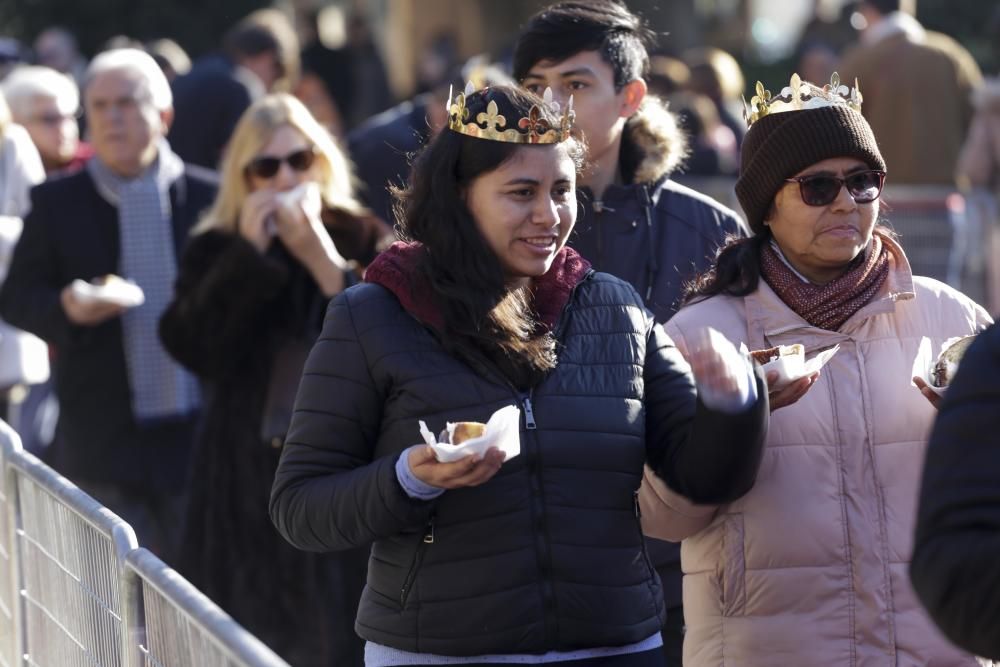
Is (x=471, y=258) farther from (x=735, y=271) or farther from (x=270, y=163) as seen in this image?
(x=270, y=163)

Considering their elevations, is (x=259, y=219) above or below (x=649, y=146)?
below

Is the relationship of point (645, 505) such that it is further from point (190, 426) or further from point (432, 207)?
point (190, 426)

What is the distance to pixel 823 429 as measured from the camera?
3.73m

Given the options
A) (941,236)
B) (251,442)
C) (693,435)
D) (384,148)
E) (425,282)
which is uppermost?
(425,282)

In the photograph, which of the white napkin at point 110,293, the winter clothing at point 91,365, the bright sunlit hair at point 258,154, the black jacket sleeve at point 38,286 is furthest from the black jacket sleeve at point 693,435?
the winter clothing at point 91,365

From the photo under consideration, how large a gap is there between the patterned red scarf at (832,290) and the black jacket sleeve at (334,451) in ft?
3.03

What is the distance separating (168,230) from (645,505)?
3633 mm

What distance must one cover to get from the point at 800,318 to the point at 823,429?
277mm

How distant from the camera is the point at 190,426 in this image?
692cm

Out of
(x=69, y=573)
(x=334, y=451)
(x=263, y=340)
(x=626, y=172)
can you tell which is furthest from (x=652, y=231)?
(x=69, y=573)

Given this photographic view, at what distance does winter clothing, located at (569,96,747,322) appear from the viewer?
15.7 ft

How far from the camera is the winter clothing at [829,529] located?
3.68 m

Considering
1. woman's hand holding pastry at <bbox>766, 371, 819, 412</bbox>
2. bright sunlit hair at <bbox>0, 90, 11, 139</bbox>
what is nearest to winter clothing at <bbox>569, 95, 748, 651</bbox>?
woman's hand holding pastry at <bbox>766, 371, 819, 412</bbox>

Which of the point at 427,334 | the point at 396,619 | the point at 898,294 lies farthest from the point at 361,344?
the point at 898,294
